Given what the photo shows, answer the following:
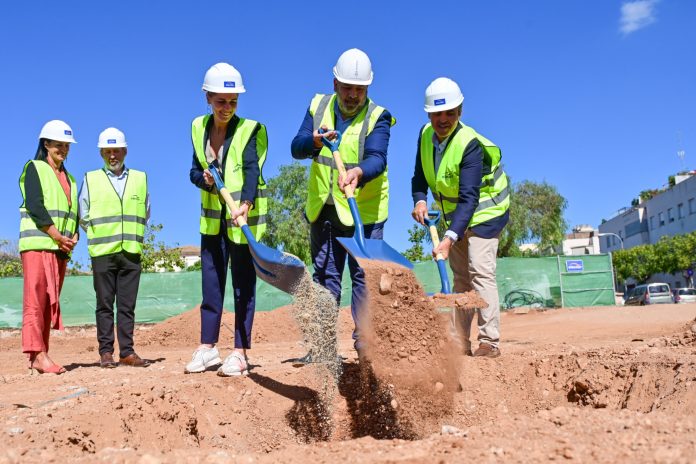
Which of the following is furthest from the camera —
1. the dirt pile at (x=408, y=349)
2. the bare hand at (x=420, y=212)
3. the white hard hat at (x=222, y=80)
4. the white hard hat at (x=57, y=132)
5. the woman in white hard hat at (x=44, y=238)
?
the white hard hat at (x=57, y=132)

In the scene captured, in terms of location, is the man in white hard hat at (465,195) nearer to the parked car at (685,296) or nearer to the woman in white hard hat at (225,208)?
the woman in white hard hat at (225,208)

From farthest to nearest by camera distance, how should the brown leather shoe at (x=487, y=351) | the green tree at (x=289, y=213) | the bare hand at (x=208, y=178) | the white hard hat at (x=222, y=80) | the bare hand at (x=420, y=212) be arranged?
the green tree at (x=289, y=213) < the bare hand at (x=420, y=212) < the brown leather shoe at (x=487, y=351) < the bare hand at (x=208, y=178) < the white hard hat at (x=222, y=80)

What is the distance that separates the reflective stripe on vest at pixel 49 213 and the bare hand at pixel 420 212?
3065mm

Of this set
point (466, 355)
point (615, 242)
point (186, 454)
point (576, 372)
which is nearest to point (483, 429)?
point (186, 454)

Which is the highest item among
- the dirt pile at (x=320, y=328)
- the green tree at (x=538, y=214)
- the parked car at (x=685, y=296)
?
the green tree at (x=538, y=214)

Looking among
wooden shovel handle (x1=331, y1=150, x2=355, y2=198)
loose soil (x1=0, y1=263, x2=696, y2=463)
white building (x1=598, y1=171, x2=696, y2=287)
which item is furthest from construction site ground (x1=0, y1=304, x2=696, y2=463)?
white building (x1=598, y1=171, x2=696, y2=287)

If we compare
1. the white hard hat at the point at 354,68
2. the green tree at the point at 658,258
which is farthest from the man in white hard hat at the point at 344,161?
the green tree at the point at 658,258

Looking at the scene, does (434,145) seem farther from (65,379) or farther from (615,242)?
(615,242)

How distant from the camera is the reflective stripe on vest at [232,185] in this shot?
4648 millimetres

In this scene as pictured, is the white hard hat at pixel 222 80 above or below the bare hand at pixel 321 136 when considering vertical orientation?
above

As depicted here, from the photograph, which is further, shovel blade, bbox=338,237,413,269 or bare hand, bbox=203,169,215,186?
bare hand, bbox=203,169,215,186

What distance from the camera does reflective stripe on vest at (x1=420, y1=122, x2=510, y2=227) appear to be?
16.2ft

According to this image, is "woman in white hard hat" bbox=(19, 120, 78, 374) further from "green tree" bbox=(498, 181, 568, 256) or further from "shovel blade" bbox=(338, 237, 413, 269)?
"green tree" bbox=(498, 181, 568, 256)

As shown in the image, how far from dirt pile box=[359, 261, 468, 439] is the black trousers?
290cm
